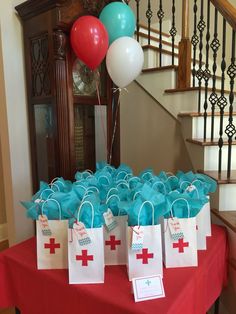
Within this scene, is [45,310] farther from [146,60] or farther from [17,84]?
[146,60]

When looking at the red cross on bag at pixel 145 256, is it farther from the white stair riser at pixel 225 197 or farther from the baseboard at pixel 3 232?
the baseboard at pixel 3 232

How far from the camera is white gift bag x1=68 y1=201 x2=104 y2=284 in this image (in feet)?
3.09

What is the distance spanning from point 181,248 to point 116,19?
1.26 meters

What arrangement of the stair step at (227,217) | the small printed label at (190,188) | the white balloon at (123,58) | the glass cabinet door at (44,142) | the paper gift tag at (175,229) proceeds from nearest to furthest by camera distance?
the paper gift tag at (175,229), the small printed label at (190,188), the stair step at (227,217), the white balloon at (123,58), the glass cabinet door at (44,142)

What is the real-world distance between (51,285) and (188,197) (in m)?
0.63

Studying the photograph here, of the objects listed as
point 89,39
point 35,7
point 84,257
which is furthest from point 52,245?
point 35,7

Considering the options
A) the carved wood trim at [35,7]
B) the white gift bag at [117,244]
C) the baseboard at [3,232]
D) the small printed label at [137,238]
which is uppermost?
the carved wood trim at [35,7]

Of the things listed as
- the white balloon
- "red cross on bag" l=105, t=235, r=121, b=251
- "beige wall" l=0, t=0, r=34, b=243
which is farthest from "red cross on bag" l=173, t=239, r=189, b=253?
"beige wall" l=0, t=0, r=34, b=243

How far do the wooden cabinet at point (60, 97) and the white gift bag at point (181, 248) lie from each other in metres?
0.82

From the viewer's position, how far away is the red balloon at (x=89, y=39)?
1.40 metres

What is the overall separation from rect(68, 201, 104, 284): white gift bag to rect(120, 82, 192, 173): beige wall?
150cm

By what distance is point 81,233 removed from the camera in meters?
0.94

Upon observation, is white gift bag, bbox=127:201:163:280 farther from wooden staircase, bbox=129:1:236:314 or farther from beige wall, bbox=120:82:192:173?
beige wall, bbox=120:82:192:173

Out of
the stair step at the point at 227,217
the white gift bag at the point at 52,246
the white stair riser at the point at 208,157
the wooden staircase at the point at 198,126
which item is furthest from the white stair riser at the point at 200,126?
the white gift bag at the point at 52,246
